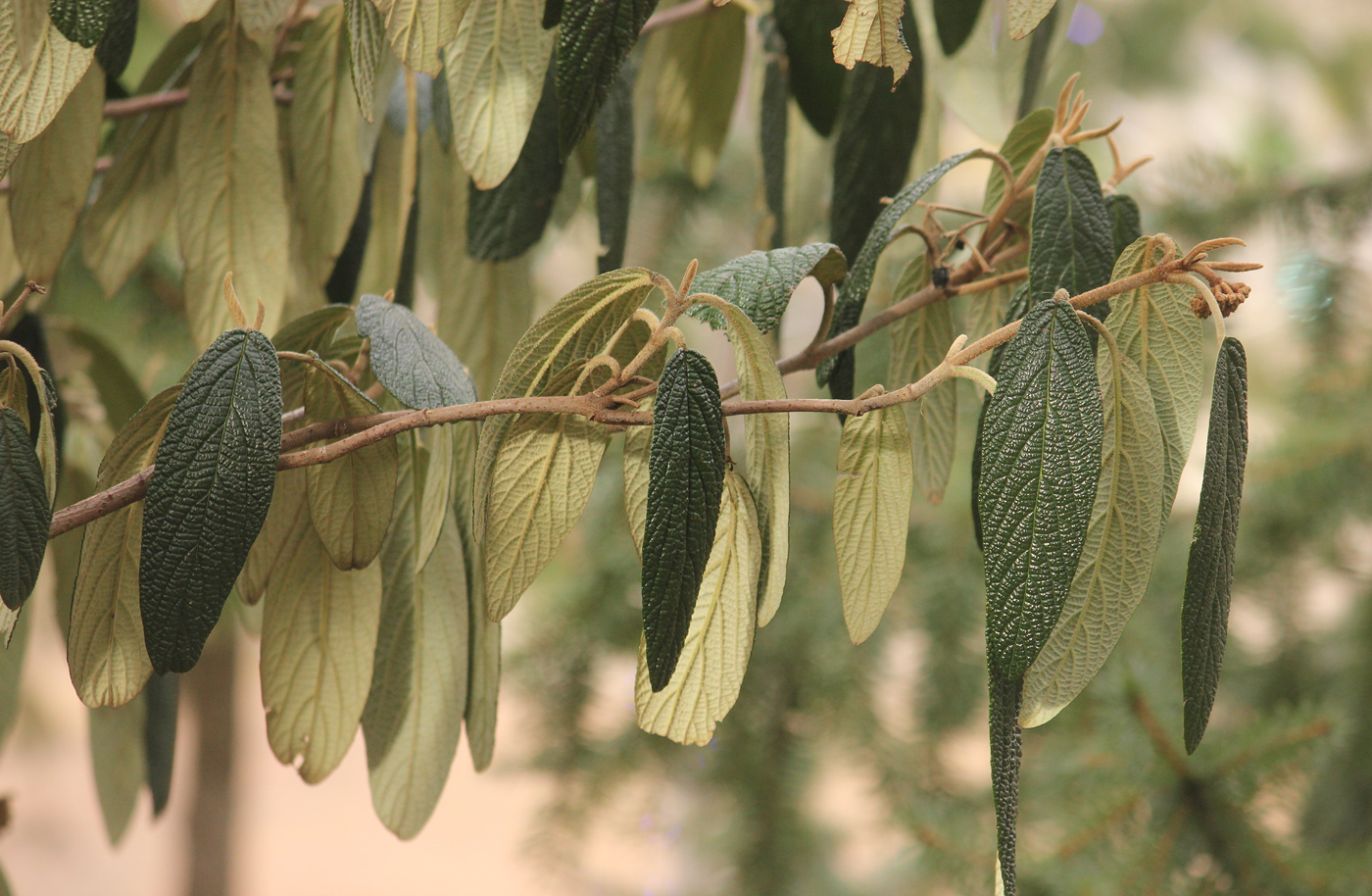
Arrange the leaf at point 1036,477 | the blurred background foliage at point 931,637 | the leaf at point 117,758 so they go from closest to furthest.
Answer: the leaf at point 1036,477 < the leaf at point 117,758 < the blurred background foliage at point 931,637

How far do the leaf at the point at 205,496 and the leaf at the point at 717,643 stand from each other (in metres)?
0.09

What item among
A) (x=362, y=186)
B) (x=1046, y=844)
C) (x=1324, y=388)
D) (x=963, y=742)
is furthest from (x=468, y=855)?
(x=362, y=186)

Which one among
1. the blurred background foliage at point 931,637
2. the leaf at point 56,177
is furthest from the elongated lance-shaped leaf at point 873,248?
the blurred background foliage at point 931,637

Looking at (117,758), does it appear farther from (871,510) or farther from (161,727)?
(871,510)

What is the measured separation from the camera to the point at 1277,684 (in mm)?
893

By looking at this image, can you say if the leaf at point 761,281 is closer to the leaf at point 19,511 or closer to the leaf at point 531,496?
the leaf at point 531,496

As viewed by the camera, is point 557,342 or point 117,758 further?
point 117,758

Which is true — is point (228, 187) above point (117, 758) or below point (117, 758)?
above

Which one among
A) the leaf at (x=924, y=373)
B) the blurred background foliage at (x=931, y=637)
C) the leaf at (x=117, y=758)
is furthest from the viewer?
the blurred background foliage at (x=931, y=637)

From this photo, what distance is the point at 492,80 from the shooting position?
0.26 metres

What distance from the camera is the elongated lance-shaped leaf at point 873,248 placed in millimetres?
256

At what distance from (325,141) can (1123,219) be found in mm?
258

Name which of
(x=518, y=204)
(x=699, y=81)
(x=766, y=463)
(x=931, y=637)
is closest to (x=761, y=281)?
(x=766, y=463)

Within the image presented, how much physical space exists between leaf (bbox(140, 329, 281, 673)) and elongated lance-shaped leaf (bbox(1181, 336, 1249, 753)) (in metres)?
0.18
